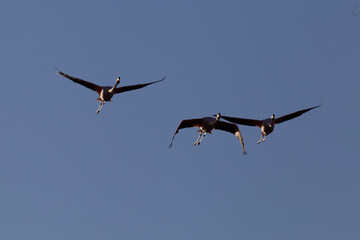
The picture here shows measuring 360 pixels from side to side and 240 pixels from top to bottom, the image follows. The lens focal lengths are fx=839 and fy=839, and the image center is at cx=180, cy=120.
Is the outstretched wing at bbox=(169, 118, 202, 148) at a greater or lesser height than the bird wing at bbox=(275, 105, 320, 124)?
lesser

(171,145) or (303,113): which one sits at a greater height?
(303,113)

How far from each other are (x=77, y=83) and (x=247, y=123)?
17.8 m

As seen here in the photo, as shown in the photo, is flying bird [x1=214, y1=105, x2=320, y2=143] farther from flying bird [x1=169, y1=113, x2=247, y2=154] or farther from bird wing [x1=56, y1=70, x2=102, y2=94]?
bird wing [x1=56, y1=70, x2=102, y2=94]

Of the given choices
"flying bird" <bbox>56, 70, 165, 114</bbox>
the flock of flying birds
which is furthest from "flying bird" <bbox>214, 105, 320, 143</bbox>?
"flying bird" <bbox>56, 70, 165, 114</bbox>

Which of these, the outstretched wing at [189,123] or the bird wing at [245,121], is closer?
the bird wing at [245,121]

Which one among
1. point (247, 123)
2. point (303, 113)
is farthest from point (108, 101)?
point (303, 113)

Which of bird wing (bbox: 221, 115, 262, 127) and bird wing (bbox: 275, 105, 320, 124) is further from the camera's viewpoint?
bird wing (bbox: 275, 105, 320, 124)

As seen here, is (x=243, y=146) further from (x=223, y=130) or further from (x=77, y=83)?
(x=77, y=83)

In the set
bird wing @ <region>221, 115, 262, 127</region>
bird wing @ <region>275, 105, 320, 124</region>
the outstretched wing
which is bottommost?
the outstretched wing

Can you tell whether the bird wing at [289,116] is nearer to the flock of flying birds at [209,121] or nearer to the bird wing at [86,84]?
the flock of flying birds at [209,121]

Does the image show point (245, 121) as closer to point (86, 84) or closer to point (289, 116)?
point (289, 116)

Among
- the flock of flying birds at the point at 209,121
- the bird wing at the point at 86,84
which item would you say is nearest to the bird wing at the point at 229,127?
the flock of flying birds at the point at 209,121

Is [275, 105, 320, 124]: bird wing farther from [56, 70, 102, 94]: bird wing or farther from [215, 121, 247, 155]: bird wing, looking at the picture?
[56, 70, 102, 94]: bird wing

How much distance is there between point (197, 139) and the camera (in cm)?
8431
